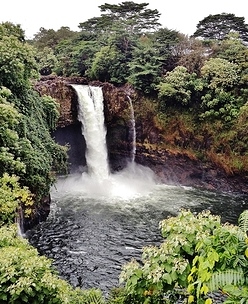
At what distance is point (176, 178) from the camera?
24.2 metres

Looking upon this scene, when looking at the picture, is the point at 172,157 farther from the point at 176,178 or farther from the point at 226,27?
the point at 226,27

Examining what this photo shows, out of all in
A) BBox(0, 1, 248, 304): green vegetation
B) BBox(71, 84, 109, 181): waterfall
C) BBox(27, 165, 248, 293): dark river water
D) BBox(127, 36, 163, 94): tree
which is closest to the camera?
BBox(0, 1, 248, 304): green vegetation

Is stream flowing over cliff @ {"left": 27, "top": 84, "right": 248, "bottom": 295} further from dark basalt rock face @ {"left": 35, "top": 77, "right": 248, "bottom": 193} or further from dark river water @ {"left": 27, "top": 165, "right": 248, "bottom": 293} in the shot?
dark basalt rock face @ {"left": 35, "top": 77, "right": 248, "bottom": 193}

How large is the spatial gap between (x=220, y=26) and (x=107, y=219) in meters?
24.2

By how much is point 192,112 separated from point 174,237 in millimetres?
20733

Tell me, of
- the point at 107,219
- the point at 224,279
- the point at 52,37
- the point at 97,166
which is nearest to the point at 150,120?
the point at 97,166

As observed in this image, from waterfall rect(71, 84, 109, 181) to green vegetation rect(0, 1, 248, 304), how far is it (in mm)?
2966

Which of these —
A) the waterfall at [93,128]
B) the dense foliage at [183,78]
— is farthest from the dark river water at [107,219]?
the dense foliage at [183,78]

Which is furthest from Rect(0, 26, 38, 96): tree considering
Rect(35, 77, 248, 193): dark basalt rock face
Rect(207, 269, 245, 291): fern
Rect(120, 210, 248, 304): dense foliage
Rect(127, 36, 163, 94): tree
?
Rect(207, 269, 245, 291): fern

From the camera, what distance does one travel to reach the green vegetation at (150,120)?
4461mm

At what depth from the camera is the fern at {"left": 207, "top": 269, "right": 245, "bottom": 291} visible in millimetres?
3273

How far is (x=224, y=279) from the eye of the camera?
10.8ft

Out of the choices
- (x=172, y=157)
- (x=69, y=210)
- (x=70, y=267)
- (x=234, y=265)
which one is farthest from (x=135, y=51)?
(x=234, y=265)

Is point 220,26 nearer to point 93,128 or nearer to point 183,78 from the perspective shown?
point 183,78
